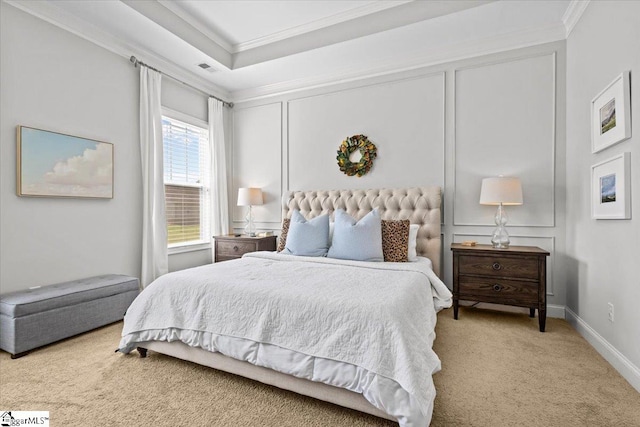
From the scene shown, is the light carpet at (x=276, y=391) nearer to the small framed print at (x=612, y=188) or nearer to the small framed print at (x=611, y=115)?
the small framed print at (x=612, y=188)

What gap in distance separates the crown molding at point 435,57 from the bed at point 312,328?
2.51 m

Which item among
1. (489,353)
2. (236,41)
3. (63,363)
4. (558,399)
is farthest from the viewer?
(236,41)

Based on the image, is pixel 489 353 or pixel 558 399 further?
pixel 489 353

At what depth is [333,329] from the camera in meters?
1.60

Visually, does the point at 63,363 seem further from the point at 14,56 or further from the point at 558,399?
the point at 558,399

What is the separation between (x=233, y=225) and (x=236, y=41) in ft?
8.51

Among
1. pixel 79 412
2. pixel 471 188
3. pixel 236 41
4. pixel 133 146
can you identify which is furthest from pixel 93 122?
pixel 471 188

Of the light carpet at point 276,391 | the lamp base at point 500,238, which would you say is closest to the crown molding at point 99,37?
the light carpet at point 276,391

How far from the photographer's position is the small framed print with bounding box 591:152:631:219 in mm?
2021

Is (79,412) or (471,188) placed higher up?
(471,188)

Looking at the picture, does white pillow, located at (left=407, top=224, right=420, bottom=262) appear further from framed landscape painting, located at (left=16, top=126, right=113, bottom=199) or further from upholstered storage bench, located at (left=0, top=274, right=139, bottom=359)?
framed landscape painting, located at (left=16, top=126, right=113, bottom=199)

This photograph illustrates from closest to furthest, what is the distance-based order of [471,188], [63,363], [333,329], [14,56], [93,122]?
[333,329], [63,363], [14,56], [93,122], [471,188]

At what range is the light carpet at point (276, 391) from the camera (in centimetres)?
161

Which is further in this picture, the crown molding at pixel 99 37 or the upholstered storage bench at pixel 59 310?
the crown molding at pixel 99 37
